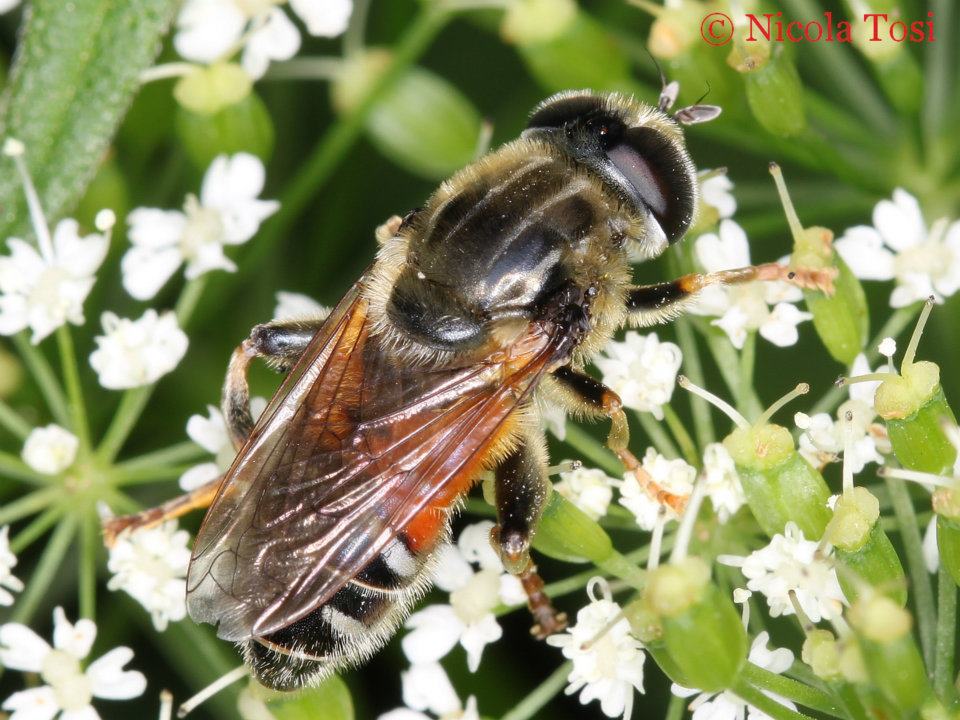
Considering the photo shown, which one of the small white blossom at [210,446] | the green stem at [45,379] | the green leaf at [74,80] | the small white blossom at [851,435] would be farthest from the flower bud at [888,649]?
the green leaf at [74,80]

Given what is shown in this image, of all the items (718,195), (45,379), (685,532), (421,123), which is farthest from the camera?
(421,123)

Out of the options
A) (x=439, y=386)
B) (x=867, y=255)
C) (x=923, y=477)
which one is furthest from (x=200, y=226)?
(x=923, y=477)

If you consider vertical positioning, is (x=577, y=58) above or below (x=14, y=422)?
above

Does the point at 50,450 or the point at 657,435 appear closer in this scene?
the point at 657,435

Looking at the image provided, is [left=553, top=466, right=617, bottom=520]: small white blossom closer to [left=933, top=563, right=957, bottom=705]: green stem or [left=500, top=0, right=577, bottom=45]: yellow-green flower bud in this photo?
[left=933, top=563, right=957, bottom=705]: green stem

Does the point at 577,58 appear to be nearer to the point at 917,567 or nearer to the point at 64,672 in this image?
the point at 917,567

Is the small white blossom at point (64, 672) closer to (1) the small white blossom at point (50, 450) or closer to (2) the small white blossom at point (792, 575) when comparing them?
(1) the small white blossom at point (50, 450)
